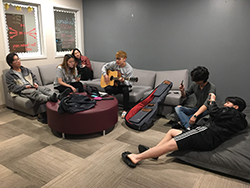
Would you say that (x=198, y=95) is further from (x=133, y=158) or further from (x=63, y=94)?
(x=63, y=94)

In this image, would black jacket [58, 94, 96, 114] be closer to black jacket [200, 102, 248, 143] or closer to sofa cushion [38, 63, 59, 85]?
black jacket [200, 102, 248, 143]

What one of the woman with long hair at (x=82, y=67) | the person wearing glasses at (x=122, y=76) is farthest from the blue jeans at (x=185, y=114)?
the woman with long hair at (x=82, y=67)

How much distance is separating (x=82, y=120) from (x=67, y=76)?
117 centimetres

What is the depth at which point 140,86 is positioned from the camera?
14.2ft

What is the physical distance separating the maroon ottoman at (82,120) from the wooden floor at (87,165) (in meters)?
0.16

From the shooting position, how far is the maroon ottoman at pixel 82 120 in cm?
275

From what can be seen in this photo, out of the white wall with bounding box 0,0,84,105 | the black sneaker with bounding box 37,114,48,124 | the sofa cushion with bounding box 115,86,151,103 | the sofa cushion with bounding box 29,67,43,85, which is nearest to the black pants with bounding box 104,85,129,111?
the sofa cushion with bounding box 115,86,151,103

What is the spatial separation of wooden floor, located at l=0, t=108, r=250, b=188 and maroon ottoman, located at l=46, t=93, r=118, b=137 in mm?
156

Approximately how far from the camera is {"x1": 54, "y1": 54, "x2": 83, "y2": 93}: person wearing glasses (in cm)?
350

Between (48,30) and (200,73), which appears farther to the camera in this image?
(48,30)

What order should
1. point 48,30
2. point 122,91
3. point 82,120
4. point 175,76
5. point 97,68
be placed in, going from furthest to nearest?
point 97,68
point 48,30
point 175,76
point 122,91
point 82,120

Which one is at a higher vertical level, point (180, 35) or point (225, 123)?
point (180, 35)

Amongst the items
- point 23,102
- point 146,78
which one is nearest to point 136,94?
point 146,78

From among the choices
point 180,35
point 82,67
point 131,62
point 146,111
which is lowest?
point 146,111
